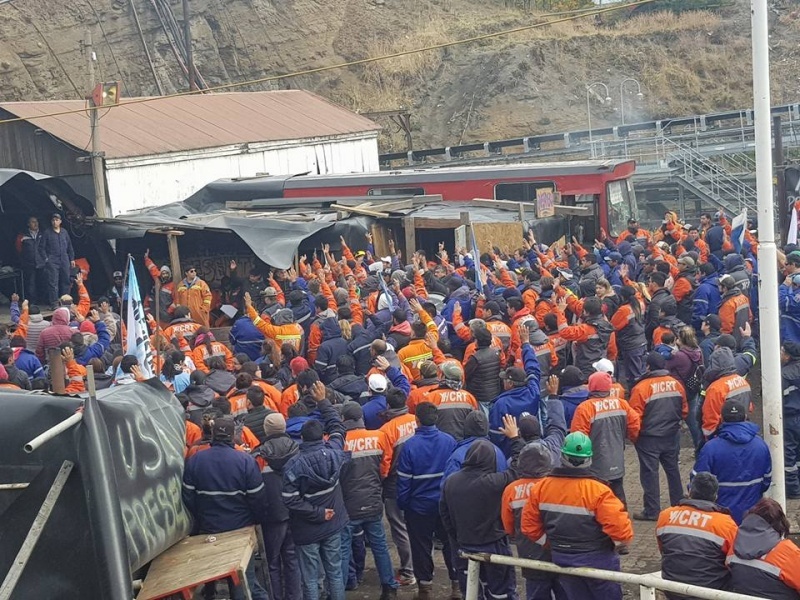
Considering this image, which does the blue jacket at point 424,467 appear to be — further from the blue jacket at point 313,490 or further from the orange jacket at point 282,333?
the orange jacket at point 282,333

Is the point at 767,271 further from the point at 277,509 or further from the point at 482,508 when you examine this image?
the point at 277,509

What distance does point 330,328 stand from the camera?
12750 millimetres

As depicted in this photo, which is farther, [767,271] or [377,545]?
[377,545]

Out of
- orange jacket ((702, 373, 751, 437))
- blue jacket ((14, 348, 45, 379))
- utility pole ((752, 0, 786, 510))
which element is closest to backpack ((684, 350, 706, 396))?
orange jacket ((702, 373, 751, 437))

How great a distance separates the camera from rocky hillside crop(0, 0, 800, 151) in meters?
39.7

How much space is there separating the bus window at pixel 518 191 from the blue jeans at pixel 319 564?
42.5 feet

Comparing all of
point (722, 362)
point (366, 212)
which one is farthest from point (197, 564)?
point (366, 212)

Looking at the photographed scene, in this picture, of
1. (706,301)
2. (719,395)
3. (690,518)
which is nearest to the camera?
(690,518)

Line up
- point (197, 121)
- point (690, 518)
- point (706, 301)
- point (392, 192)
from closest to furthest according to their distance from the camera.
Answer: point (690, 518) → point (706, 301) → point (392, 192) → point (197, 121)

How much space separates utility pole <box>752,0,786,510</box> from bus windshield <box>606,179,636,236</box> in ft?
39.1

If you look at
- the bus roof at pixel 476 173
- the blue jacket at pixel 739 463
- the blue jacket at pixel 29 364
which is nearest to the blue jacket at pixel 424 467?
the blue jacket at pixel 739 463

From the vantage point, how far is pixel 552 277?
547 inches

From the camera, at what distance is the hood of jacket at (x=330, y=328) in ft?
41.7

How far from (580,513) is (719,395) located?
2.80m
